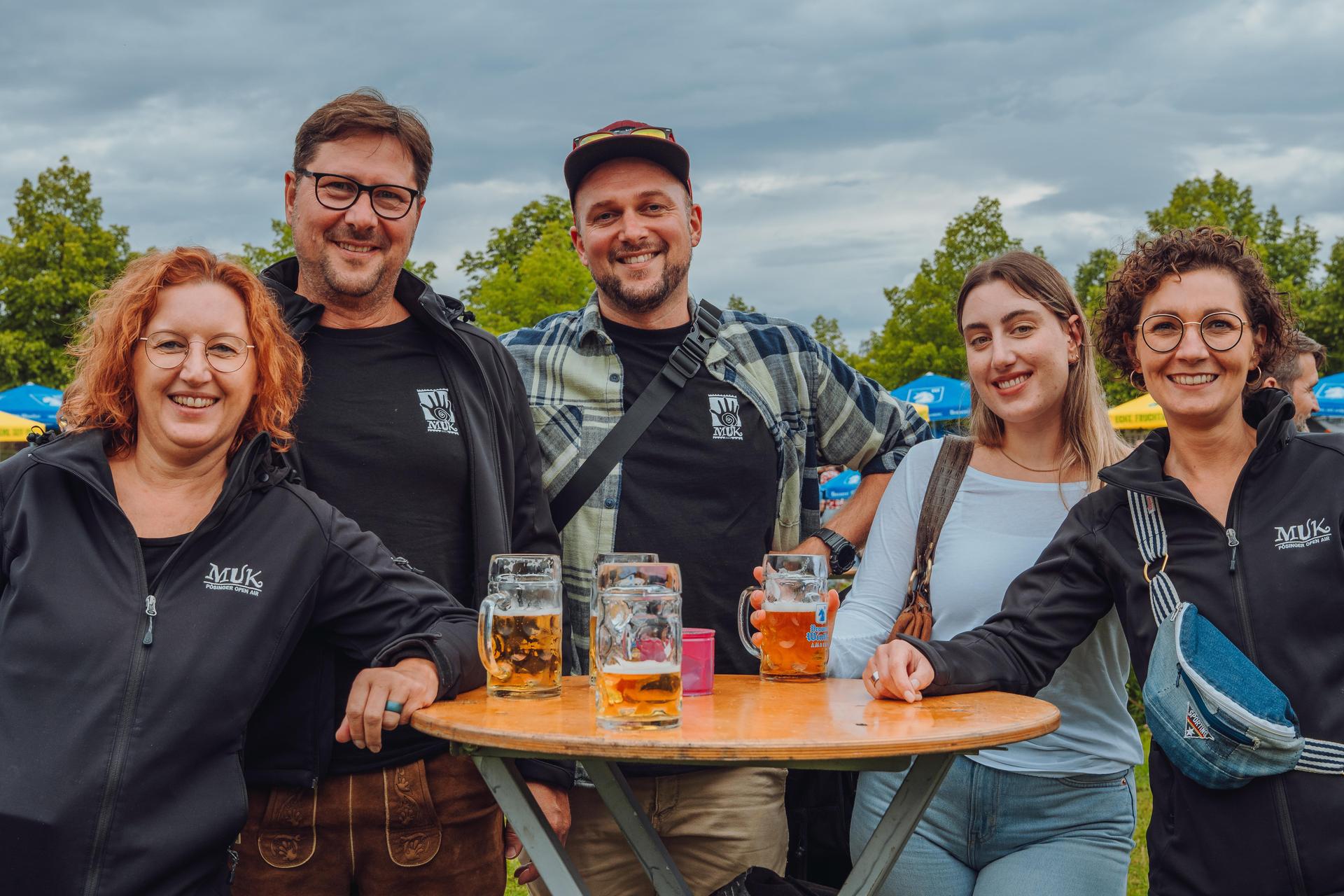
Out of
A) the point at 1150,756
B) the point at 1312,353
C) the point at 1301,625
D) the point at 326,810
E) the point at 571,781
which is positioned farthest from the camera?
the point at 1312,353

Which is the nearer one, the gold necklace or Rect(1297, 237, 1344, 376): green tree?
the gold necklace

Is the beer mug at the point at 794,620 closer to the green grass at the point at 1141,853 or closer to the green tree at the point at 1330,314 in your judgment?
the green grass at the point at 1141,853

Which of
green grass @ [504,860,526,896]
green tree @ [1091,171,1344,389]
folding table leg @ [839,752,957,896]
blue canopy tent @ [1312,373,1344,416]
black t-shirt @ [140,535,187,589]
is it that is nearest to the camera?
folding table leg @ [839,752,957,896]

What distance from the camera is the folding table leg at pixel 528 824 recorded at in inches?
83.0

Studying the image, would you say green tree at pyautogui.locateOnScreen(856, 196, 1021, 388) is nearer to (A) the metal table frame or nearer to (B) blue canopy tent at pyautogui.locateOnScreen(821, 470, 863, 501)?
(B) blue canopy tent at pyautogui.locateOnScreen(821, 470, 863, 501)

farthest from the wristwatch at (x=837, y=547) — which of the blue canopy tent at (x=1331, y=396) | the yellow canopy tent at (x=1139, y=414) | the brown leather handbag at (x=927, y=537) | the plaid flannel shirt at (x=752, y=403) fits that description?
the blue canopy tent at (x=1331, y=396)

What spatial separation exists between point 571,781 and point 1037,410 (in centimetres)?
154

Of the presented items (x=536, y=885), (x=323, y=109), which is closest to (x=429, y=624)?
(x=536, y=885)

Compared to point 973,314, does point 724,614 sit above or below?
below

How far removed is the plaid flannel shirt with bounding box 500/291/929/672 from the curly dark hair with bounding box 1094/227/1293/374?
104 cm

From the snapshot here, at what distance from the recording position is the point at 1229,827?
2.23 m

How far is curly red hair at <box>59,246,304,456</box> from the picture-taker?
2.43m

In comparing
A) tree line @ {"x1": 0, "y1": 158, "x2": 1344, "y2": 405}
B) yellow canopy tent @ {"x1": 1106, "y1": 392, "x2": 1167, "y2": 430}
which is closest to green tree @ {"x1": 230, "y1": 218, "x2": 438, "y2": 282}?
tree line @ {"x1": 0, "y1": 158, "x2": 1344, "y2": 405}

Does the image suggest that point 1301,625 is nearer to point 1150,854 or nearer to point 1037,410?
point 1150,854
